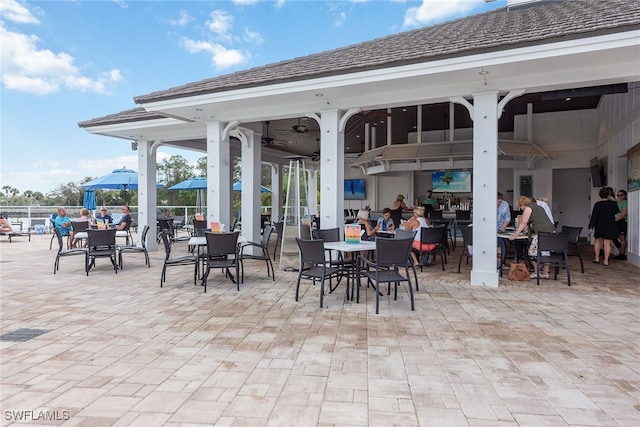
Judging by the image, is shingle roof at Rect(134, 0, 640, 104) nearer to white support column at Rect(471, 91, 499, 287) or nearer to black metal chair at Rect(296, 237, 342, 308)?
white support column at Rect(471, 91, 499, 287)

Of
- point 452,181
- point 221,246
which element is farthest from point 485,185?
point 452,181

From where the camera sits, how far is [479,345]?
3.15 m

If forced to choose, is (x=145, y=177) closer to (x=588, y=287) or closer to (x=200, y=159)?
(x=588, y=287)

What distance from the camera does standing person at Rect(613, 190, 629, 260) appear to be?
7.35m

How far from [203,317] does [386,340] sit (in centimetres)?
197

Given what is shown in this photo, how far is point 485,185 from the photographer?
543cm

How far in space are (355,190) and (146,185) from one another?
8.56 meters

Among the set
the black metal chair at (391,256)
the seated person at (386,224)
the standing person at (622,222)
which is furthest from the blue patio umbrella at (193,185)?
the standing person at (622,222)

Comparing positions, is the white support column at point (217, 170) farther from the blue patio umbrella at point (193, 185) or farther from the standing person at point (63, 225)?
the blue patio umbrella at point (193, 185)

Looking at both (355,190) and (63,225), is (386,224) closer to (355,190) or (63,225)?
(63,225)

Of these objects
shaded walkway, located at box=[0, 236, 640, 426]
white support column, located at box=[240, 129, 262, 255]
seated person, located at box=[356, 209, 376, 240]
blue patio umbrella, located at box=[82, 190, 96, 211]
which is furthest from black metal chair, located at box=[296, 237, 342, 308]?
blue patio umbrella, located at box=[82, 190, 96, 211]

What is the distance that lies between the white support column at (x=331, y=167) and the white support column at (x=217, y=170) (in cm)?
227

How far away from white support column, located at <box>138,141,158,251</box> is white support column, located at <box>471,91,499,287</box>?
7.96 meters

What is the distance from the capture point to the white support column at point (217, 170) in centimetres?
765
